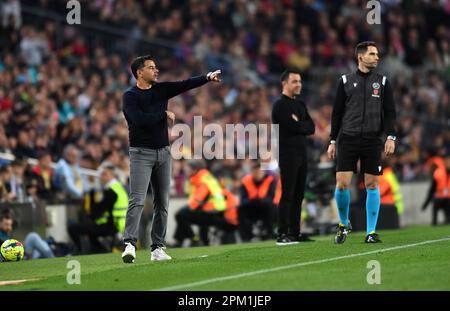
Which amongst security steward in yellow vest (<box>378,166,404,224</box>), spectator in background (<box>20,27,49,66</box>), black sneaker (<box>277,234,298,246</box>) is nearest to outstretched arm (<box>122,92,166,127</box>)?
black sneaker (<box>277,234,298,246</box>)

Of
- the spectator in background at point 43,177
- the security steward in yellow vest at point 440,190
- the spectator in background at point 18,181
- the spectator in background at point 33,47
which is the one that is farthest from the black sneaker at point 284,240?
the spectator in background at point 33,47

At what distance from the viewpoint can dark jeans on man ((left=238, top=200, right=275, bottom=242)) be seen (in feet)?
68.5

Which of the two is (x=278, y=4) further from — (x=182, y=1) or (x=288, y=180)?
(x=288, y=180)

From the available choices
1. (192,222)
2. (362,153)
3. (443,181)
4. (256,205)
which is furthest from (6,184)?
(443,181)

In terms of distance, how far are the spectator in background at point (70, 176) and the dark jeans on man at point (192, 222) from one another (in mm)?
1821

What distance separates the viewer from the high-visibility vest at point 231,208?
20.8m

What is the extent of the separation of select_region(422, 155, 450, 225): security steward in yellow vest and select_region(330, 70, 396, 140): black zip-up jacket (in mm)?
10604

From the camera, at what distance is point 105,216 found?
1894 centimetres

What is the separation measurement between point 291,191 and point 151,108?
3248 mm

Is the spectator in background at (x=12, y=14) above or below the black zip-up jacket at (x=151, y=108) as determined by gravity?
above

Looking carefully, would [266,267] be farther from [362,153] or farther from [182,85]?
[362,153]

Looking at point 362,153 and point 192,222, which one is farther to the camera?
point 192,222

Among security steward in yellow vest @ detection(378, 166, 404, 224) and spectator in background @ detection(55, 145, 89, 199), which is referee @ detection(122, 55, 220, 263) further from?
security steward in yellow vest @ detection(378, 166, 404, 224)

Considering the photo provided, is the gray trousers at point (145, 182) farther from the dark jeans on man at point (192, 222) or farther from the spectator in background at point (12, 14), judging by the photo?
the spectator in background at point (12, 14)
